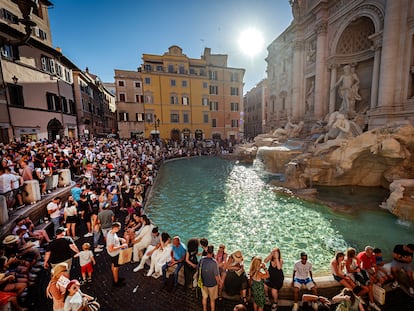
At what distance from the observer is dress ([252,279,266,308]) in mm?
3332

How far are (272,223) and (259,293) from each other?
453 cm

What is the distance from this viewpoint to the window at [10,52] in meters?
13.9

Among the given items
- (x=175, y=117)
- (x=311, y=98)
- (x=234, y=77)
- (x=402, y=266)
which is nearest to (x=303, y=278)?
(x=402, y=266)

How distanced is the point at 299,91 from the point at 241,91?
18.0 meters

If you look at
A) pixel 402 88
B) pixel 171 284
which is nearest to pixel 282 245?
pixel 171 284

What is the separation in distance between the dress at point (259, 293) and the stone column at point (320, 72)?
19315 millimetres

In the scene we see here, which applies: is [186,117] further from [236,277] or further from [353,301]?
[353,301]

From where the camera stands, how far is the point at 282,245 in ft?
20.4

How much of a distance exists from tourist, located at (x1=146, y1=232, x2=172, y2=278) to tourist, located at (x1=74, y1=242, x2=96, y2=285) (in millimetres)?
1187

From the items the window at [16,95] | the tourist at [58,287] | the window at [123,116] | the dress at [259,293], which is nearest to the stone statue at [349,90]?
the dress at [259,293]

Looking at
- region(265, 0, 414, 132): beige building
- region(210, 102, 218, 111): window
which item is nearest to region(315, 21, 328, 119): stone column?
region(265, 0, 414, 132): beige building

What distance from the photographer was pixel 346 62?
56.1ft

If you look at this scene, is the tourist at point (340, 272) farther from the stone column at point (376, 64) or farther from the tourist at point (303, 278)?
the stone column at point (376, 64)

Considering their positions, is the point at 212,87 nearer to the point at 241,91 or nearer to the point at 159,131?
the point at 241,91
